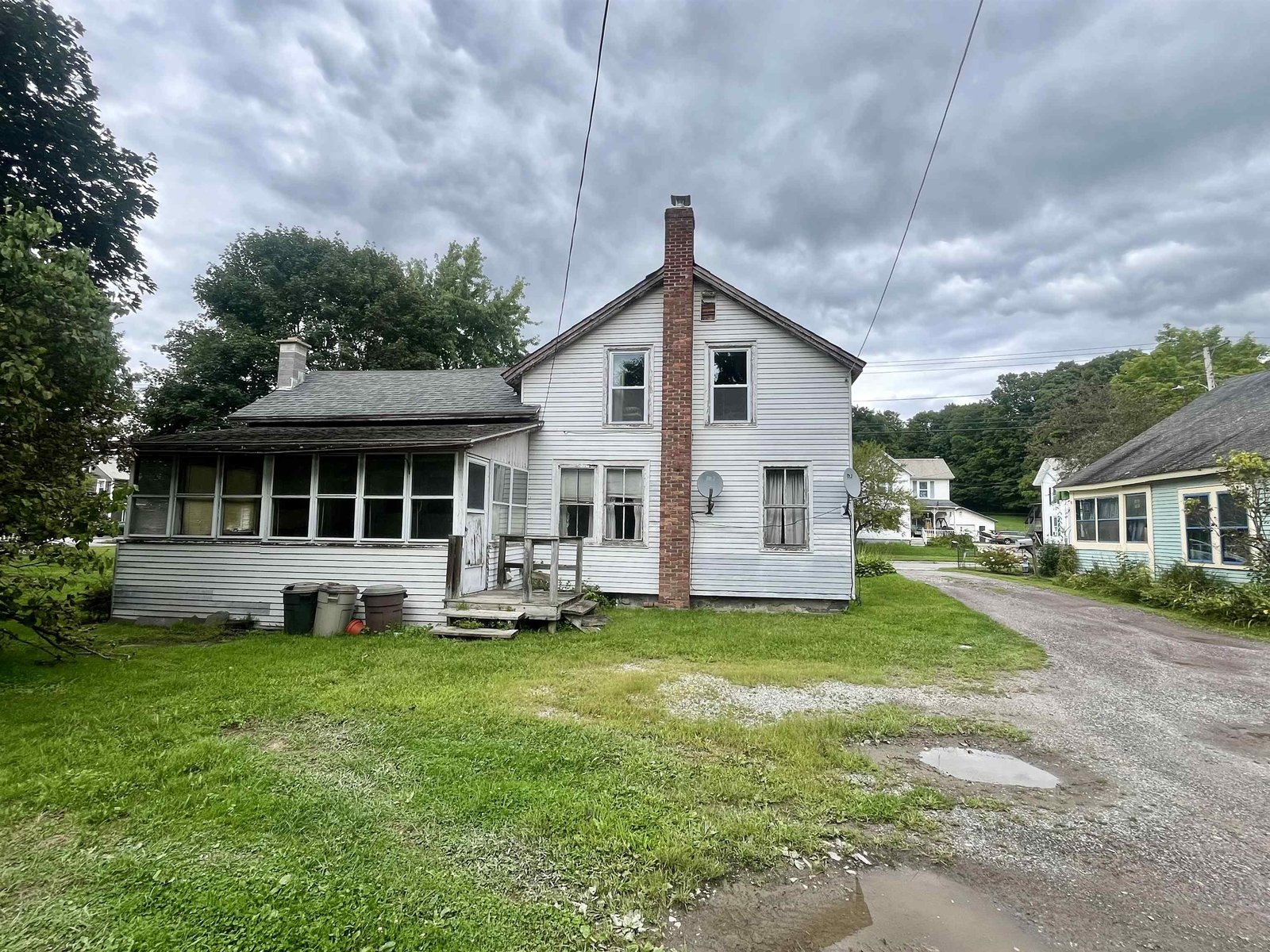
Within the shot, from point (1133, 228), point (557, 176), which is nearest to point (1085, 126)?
point (557, 176)

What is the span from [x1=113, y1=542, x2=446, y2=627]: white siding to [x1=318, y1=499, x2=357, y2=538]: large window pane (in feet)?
1.23

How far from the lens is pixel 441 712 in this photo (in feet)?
17.2

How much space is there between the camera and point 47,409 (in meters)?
6.11

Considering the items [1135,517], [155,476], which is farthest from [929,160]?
[1135,517]

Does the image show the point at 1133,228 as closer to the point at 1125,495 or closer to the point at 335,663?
the point at 1125,495

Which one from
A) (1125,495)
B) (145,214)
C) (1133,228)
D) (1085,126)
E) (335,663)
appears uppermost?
(1133,228)

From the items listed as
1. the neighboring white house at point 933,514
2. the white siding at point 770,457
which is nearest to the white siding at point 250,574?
the white siding at point 770,457

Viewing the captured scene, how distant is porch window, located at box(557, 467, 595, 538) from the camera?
12422mm

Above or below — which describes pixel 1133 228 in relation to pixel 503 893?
above

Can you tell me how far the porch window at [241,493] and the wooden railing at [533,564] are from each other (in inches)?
181

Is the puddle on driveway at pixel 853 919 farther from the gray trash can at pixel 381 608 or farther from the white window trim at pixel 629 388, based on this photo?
the white window trim at pixel 629 388

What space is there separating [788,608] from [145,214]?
59.9 feet

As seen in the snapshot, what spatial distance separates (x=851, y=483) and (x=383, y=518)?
9.15 metres

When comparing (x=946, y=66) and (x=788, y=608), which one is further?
(x=788, y=608)
